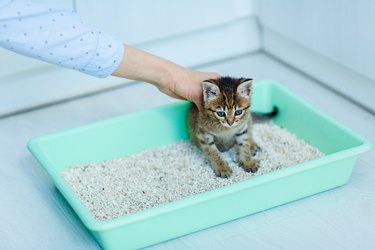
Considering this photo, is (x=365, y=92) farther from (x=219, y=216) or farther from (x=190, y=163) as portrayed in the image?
(x=219, y=216)

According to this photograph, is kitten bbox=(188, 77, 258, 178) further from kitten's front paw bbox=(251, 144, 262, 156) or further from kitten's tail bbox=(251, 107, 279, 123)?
kitten's tail bbox=(251, 107, 279, 123)

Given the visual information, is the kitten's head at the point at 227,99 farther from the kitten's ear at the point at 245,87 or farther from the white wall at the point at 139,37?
the white wall at the point at 139,37

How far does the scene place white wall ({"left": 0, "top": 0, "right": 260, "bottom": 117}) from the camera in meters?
2.04

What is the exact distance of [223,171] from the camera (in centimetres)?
166

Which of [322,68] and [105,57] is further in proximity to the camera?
[322,68]

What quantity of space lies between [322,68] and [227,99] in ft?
2.12

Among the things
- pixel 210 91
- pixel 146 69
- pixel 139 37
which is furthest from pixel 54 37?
pixel 139 37

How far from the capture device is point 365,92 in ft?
6.48

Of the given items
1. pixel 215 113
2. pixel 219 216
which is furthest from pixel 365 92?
pixel 219 216

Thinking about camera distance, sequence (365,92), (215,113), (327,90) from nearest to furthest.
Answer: (215,113) < (365,92) < (327,90)

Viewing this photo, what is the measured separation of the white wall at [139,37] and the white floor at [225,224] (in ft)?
0.33

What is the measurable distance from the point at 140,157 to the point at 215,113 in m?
0.29

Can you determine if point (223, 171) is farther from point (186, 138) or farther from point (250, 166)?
point (186, 138)

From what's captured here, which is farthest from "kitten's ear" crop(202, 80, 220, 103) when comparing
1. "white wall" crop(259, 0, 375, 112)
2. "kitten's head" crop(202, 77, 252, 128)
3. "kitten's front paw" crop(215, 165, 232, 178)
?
"white wall" crop(259, 0, 375, 112)
